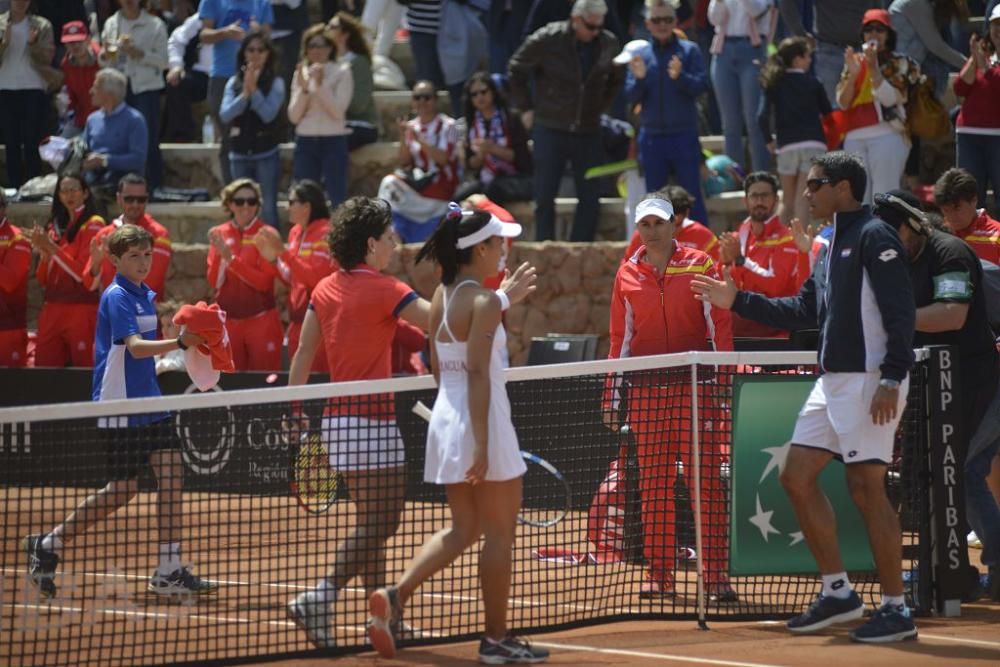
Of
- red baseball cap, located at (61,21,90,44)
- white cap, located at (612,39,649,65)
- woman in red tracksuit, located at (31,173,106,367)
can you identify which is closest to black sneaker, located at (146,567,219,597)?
woman in red tracksuit, located at (31,173,106,367)

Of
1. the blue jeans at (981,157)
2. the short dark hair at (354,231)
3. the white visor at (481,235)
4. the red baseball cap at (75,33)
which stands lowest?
the white visor at (481,235)

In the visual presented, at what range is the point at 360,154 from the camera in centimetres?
1712

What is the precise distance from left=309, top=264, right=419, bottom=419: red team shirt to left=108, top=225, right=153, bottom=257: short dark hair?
4.54 ft

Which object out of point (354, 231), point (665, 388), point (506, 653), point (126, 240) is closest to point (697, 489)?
point (665, 388)

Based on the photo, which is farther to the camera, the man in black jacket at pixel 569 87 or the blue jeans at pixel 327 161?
the blue jeans at pixel 327 161

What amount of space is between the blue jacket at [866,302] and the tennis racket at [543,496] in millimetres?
1851

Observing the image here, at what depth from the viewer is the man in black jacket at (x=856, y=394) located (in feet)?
25.0

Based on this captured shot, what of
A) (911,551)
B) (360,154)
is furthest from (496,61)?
(911,551)

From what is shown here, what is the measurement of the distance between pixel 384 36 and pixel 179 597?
11.6 m

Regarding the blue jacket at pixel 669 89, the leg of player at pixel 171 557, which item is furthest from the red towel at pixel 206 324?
the blue jacket at pixel 669 89

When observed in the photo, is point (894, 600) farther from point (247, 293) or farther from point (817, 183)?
point (247, 293)

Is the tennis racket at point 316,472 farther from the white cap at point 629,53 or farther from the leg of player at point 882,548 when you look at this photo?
the white cap at point 629,53

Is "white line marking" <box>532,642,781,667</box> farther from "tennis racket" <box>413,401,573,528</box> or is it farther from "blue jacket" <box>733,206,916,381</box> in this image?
"blue jacket" <box>733,206,916,381</box>

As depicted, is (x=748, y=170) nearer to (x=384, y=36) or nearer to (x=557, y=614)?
(x=384, y=36)
